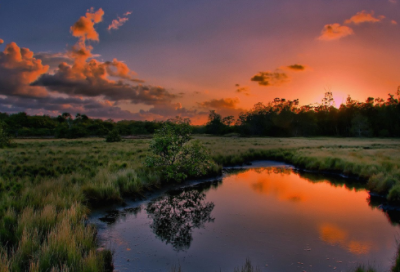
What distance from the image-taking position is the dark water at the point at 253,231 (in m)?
6.61

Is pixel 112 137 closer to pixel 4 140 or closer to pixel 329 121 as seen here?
pixel 4 140

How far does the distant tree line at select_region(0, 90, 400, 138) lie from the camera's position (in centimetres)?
7712

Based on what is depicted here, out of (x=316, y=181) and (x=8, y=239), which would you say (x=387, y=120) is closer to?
(x=316, y=181)

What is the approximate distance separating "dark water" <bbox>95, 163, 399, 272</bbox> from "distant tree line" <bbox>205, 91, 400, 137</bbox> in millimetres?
79728

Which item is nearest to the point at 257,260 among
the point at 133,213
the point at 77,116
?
the point at 133,213

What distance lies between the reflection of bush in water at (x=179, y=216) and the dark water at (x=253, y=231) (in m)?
0.03

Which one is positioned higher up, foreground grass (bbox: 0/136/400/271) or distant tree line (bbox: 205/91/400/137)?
distant tree line (bbox: 205/91/400/137)

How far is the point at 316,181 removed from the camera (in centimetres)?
1788

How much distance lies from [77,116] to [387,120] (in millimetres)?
131978

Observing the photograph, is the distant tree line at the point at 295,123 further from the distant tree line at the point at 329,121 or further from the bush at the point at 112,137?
the bush at the point at 112,137

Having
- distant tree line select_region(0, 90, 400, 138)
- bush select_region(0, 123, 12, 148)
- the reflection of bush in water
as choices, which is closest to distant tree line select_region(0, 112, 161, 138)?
distant tree line select_region(0, 90, 400, 138)

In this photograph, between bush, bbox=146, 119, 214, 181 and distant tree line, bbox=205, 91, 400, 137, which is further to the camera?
distant tree line, bbox=205, 91, 400, 137

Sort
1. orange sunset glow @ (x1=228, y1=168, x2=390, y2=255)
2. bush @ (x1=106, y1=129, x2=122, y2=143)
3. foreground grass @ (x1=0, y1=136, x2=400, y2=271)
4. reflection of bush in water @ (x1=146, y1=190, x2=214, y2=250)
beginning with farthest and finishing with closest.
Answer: bush @ (x1=106, y1=129, x2=122, y2=143) < reflection of bush in water @ (x1=146, y1=190, x2=214, y2=250) < orange sunset glow @ (x1=228, y1=168, x2=390, y2=255) < foreground grass @ (x1=0, y1=136, x2=400, y2=271)

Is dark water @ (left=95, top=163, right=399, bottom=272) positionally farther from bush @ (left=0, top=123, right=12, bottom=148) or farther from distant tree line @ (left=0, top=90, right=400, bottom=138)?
distant tree line @ (left=0, top=90, right=400, bottom=138)
